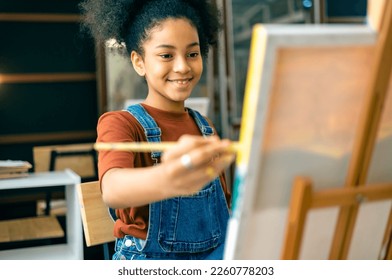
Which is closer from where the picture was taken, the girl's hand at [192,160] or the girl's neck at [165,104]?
the girl's hand at [192,160]

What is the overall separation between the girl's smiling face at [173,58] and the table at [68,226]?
135 centimetres

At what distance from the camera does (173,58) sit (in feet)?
3.34

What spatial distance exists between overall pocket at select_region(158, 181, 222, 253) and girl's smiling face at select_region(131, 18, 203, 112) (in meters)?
0.20

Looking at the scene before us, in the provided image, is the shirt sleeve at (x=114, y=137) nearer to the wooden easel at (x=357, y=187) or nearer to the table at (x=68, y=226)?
the wooden easel at (x=357, y=187)

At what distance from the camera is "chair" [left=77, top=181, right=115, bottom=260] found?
1216 mm

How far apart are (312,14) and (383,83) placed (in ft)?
11.9

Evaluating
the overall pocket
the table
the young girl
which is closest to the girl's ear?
the young girl

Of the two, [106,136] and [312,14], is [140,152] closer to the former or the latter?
[106,136]

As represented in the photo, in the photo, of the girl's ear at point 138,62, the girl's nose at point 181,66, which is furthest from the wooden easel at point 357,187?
the girl's ear at point 138,62

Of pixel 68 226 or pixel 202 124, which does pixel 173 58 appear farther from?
pixel 68 226

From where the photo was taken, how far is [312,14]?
4.08m

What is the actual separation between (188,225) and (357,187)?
0.45 m

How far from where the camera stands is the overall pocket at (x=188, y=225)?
102 centimetres
